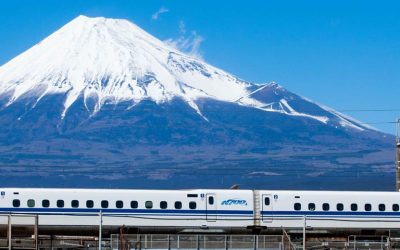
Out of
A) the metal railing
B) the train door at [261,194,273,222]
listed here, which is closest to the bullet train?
the train door at [261,194,273,222]

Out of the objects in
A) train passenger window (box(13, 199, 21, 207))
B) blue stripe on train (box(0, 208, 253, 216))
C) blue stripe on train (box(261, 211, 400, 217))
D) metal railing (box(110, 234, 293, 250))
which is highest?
train passenger window (box(13, 199, 21, 207))

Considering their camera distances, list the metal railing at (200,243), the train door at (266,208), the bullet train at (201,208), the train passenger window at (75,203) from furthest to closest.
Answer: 1. the train door at (266,208)
2. the train passenger window at (75,203)
3. the bullet train at (201,208)
4. the metal railing at (200,243)

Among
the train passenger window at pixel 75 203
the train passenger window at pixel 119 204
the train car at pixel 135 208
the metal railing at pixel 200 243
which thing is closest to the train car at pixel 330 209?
the train car at pixel 135 208

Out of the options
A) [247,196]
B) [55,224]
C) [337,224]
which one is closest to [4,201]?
[55,224]

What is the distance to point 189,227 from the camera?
71125mm

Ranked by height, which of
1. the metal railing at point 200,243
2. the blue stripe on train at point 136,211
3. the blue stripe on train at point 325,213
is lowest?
the metal railing at point 200,243

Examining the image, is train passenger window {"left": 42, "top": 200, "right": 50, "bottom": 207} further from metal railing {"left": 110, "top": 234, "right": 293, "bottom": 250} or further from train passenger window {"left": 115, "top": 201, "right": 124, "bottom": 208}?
metal railing {"left": 110, "top": 234, "right": 293, "bottom": 250}

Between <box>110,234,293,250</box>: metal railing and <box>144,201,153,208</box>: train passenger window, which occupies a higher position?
<box>144,201,153,208</box>: train passenger window

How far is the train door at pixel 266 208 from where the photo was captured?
72000 millimetres

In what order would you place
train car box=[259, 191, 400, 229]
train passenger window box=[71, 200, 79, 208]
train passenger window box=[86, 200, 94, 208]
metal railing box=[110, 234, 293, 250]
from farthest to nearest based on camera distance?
train car box=[259, 191, 400, 229]
train passenger window box=[86, 200, 94, 208]
train passenger window box=[71, 200, 79, 208]
metal railing box=[110, 234, 293, 250]


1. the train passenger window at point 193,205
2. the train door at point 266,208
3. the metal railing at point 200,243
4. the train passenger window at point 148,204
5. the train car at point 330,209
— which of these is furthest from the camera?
the train car at point 330,209

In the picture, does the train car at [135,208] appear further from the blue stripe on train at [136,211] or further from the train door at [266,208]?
the train door at [266,208]

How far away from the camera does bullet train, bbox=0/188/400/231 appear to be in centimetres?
6988

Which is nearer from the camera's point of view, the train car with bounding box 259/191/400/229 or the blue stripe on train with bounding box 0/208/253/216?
the blue stripe on train with bounding box 0/208/253/216
